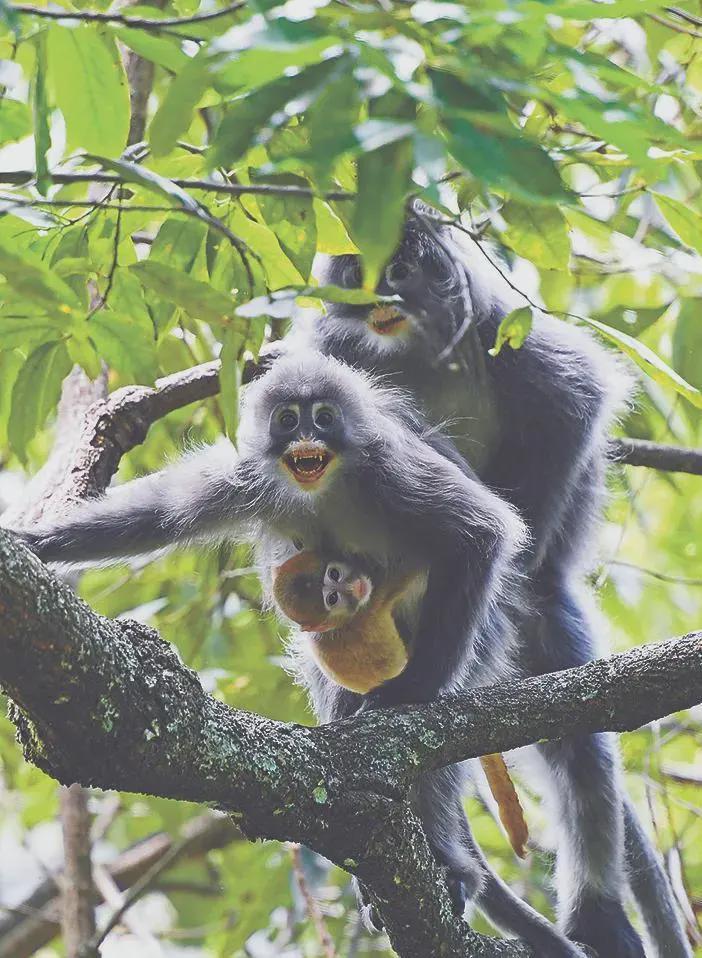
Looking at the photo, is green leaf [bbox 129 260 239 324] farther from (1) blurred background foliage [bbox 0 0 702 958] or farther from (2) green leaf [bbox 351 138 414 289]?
(2) green leaf [bbox 351 138 414 289]

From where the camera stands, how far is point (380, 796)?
229 cm

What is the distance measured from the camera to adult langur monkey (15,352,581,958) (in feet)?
9.53

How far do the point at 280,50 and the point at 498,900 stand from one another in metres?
2.55

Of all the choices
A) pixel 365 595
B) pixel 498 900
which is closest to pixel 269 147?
pixel 365 595

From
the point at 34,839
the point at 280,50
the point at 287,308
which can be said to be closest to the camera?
the point at 280,50

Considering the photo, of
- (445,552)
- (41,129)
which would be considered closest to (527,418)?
(445,552)

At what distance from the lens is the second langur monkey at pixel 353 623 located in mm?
→ 3061

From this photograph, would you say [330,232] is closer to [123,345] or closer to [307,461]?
[123,345]

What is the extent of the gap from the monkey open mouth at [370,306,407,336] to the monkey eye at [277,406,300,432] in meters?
0.52

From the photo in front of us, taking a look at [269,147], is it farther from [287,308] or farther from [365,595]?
[365,595]

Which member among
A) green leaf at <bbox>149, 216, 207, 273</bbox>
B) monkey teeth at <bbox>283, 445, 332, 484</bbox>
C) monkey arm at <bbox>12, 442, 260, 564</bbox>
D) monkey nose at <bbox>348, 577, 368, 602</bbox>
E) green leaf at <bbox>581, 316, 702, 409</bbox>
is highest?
green leaf at <bbox>149, 216, 207, 273</bbox>

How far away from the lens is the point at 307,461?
3.15m

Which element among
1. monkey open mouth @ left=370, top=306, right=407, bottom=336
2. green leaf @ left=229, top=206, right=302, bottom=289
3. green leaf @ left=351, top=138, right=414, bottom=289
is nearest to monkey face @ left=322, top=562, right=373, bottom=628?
monkey open mouth @ left=370, top=306, right=407, bottom=336

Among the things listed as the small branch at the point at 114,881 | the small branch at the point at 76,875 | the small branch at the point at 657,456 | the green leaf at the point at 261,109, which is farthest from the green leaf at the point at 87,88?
the small branch at the point at 114,881
